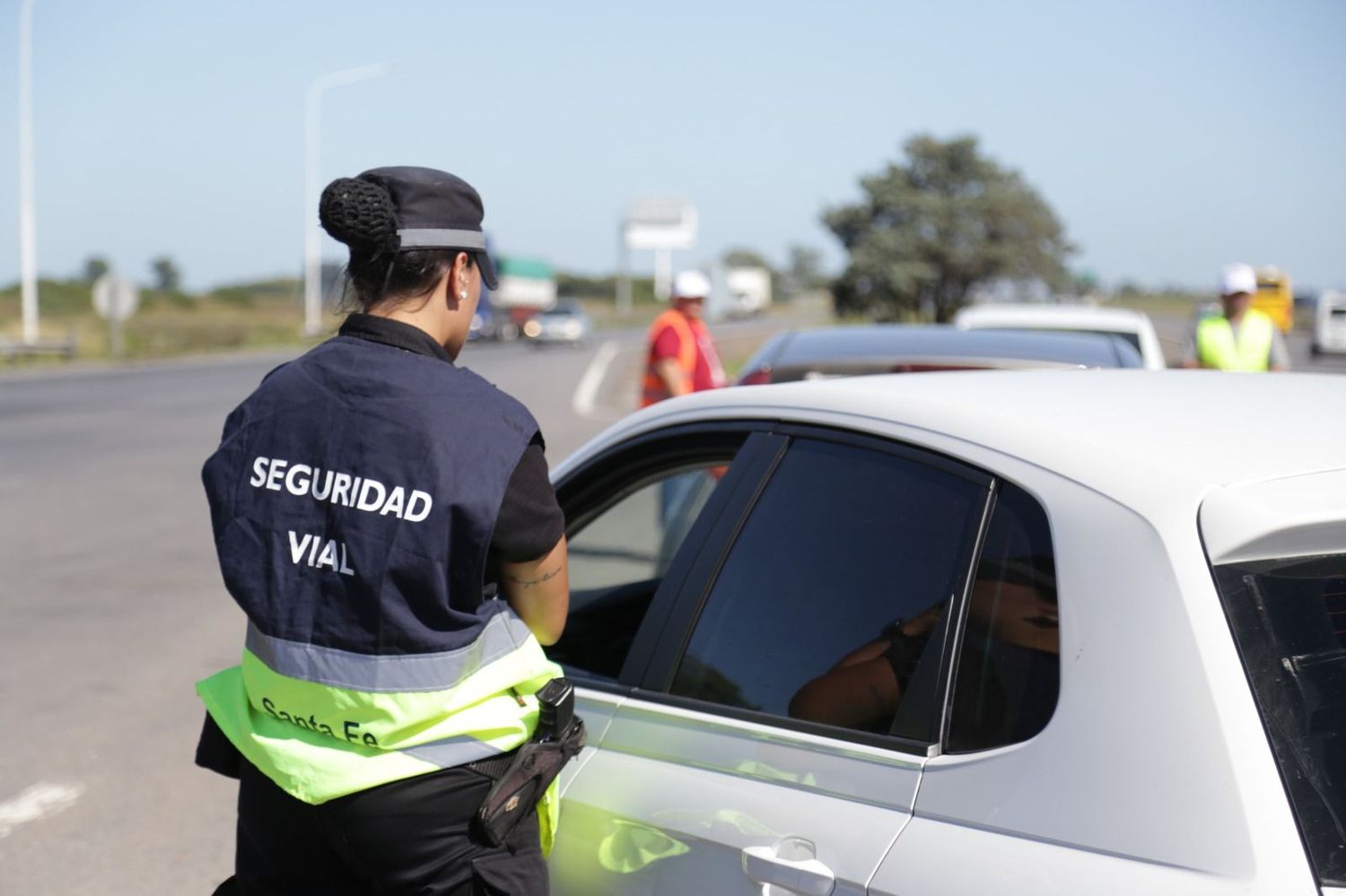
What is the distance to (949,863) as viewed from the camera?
1.82 meters

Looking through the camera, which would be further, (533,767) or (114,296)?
(114,296)

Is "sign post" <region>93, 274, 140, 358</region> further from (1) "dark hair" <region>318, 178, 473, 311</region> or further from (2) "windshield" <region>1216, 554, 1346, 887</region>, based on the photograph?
(2) "windshield" <region>1216, 554, 1346, 887</region>

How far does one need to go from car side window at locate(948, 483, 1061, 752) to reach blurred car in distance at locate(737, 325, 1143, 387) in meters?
2.94

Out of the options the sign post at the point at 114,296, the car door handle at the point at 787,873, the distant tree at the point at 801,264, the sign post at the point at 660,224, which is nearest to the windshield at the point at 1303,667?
the car door handle at the point at 787,873

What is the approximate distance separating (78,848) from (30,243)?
33.0 meters

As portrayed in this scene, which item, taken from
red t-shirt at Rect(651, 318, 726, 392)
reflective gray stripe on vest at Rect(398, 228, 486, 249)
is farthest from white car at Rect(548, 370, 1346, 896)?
red t-shirt at Rect(651, 318, 726, 392)

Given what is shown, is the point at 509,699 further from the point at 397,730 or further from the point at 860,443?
the point at 860,443

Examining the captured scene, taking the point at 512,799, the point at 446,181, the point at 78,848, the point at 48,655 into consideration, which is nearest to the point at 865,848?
the point at 512,799

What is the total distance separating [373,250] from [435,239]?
100 mm

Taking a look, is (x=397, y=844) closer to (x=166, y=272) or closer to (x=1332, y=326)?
(x=1332, y=326)

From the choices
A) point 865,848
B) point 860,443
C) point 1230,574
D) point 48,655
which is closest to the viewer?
point 1230,574

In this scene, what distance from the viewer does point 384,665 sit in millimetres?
2047

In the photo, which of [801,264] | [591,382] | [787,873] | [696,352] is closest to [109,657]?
[696,352]

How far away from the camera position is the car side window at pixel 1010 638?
1892mm
